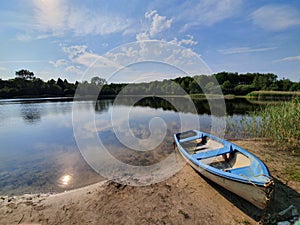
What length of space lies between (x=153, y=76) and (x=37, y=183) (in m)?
5.81

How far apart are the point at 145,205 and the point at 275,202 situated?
8.21ft

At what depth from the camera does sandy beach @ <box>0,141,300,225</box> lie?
2961 mm

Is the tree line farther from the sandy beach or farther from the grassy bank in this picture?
the sandy beach

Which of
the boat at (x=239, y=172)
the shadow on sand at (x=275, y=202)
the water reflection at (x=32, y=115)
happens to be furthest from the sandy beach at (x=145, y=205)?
the water reflection at (x=32, y=115)

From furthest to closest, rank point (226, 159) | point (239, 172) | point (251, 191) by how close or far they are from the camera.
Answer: point (226, 159) < point (239, 172) < point (251, 191)

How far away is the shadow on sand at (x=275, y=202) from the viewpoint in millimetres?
2895

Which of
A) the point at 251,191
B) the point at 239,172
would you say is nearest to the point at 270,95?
the point at 239,172

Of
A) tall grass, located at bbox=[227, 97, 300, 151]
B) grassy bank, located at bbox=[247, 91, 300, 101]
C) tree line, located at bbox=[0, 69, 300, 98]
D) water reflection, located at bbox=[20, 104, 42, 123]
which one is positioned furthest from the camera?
tree line, located at bbox=[0, 69, 300, 98]

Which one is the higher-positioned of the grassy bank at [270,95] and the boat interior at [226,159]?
the grassy bank at [270,95]

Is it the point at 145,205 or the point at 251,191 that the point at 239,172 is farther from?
the point at 145,205

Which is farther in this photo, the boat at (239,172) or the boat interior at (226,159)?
the boat interior at (226,159)

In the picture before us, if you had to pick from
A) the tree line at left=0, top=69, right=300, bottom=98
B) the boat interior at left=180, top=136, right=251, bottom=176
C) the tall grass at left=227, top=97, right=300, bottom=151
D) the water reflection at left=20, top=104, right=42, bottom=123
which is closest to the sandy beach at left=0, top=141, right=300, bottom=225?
the boat interior at left=180, top=136, right=251, bottom=176

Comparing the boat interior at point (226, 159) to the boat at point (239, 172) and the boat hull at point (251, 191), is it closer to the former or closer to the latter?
the boat at point (239, 172)

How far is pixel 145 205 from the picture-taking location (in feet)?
11.0
